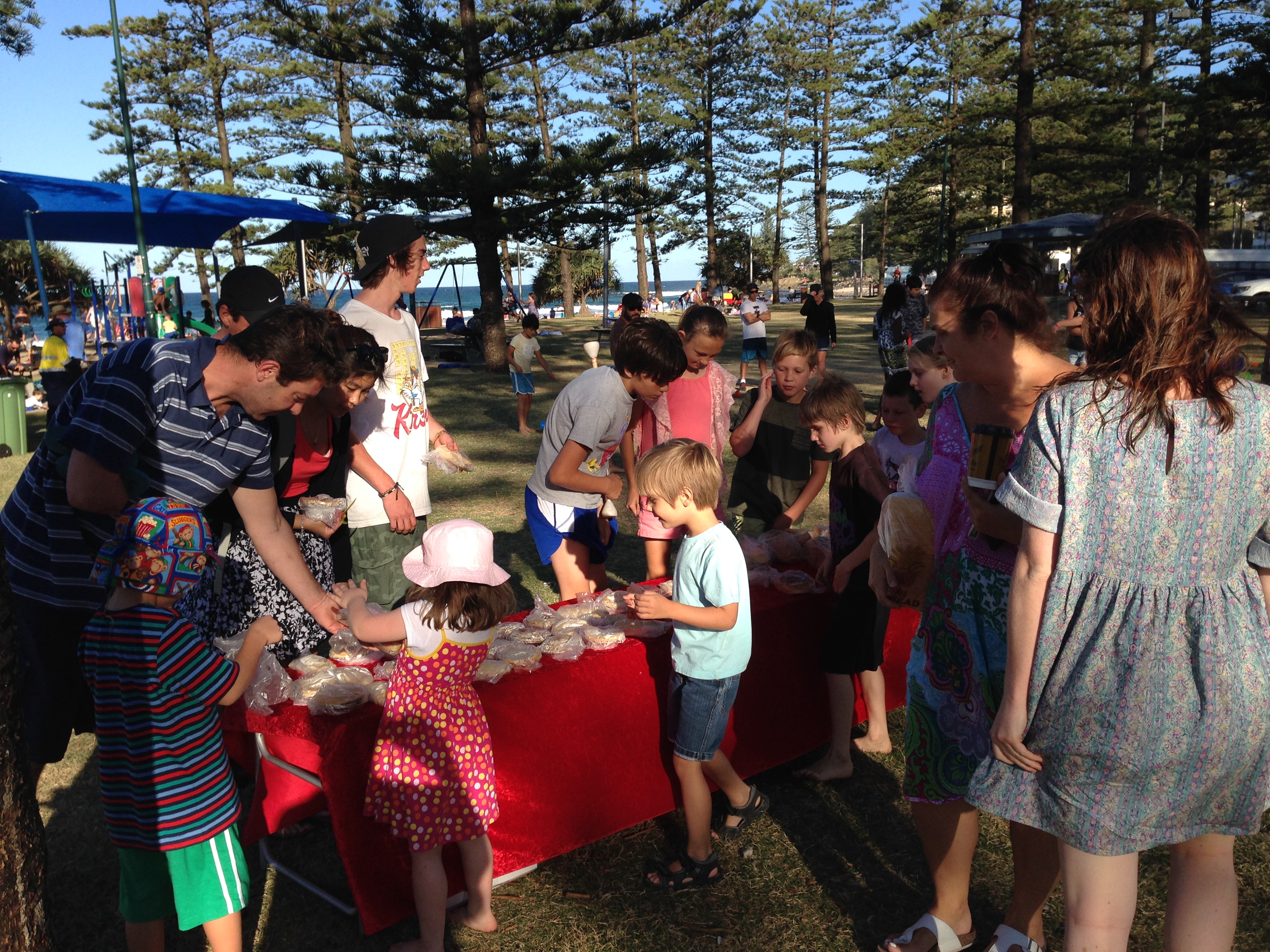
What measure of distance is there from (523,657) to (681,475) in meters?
0.79

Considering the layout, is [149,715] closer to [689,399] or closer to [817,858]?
[817,858]

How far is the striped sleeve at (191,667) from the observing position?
1999 millimetres

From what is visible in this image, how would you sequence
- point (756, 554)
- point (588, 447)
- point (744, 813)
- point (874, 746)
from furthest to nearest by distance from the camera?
point (756, 554) < point (874, 746) < point (588, 447) < point (744, 813)

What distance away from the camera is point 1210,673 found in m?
1.55

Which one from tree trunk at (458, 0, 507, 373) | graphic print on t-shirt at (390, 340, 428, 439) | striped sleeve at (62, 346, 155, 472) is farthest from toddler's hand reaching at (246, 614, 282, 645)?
tree trunk at (458, 0, 507, 373)

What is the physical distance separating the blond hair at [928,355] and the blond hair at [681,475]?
0.92 meters

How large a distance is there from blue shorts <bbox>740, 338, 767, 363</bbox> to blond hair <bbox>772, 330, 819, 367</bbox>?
36.1ft

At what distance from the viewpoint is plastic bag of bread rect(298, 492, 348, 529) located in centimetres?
325

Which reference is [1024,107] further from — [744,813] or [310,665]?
[310,665]

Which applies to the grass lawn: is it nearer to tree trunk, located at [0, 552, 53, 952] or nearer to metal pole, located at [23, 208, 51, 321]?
tree trunk, located at [0, 552, 53, 952]

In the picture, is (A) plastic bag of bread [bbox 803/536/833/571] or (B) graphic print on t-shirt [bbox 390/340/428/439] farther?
(A) plastic bag of bread [bbox 803/536/833/571]

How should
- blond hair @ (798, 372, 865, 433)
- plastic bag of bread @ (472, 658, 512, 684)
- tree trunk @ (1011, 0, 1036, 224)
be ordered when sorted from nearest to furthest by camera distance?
plastic bag of bread @ (472, 658, 512, 684) → blond hair @ (798, 372, 865, 433) → tree trunk @ (1011, 0, 1036, 224)

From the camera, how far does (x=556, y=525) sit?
3.62 metres

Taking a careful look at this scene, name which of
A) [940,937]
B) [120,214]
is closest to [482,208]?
[120,214]
